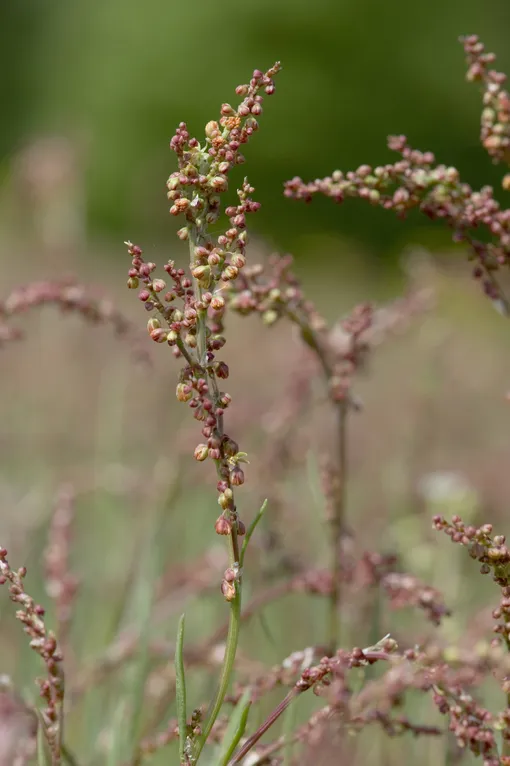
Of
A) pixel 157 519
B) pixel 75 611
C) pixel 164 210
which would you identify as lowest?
pixel 157 519

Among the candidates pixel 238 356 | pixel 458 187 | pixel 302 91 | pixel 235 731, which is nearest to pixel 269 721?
pixel 235 731

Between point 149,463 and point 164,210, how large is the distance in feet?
7.99

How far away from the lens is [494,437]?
470 centimetres

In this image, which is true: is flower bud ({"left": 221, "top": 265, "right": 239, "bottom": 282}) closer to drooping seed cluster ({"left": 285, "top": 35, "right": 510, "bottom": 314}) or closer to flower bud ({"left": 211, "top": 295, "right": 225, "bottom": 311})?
flower bud ({"left": 211, "top": 295, "right": 225, "bottom": 311})

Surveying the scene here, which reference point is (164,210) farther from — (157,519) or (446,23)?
(446,23)

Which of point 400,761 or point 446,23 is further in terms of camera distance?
point 446,23

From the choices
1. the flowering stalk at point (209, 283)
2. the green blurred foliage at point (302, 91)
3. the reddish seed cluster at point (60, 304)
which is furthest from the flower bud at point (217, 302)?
the green blurred foliage at point (302, 91)

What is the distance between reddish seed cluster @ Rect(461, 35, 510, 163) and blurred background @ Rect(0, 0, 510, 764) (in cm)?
37

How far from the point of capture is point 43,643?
2.39ft

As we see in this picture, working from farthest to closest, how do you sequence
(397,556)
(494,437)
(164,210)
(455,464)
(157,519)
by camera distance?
(164,210) < (494,437) < (455,464) < (157,519) < (397,556)

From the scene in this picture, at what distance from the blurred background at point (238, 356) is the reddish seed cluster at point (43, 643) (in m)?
0.20

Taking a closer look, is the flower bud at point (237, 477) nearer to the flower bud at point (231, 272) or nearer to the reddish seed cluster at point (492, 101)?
the flower bud at point (231, 272)

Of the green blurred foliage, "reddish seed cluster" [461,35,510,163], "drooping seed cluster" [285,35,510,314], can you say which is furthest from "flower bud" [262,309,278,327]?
the green blurred foliage

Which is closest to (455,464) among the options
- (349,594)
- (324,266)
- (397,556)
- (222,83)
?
(349,594)
